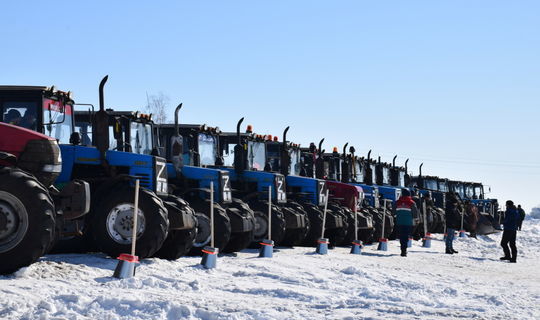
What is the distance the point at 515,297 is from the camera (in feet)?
38.7

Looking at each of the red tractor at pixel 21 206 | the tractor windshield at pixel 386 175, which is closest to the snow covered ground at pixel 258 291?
the red tractor at pixel 21 206

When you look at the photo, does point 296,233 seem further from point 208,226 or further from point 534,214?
point 534,214

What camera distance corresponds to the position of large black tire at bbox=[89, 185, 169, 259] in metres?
11.5

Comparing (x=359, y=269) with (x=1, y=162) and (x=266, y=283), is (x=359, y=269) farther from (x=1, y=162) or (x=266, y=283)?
(x=1, y=162)

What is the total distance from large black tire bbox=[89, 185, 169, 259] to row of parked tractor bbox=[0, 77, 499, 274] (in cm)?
1

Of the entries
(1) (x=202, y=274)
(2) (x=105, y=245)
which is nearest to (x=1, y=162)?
(2) (x=105, y=245)

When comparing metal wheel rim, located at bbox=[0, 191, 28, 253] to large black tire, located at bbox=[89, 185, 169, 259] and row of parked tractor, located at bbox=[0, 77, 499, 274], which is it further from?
large black tire, located at bbox=[89, 185, 169, 259]

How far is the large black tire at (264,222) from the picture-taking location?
55.8ft

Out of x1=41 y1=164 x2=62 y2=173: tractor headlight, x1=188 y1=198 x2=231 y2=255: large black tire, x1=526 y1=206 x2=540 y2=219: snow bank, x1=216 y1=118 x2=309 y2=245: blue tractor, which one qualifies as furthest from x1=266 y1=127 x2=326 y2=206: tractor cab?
x1=526 y1=206 x2=540 y2=219: snow bank

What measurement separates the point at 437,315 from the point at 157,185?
5.08 meters

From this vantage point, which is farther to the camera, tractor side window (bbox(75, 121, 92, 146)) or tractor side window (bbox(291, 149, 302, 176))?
tractor side window (bbox(291, 149, 302, 176))

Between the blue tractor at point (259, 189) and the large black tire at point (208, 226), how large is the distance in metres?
2.11

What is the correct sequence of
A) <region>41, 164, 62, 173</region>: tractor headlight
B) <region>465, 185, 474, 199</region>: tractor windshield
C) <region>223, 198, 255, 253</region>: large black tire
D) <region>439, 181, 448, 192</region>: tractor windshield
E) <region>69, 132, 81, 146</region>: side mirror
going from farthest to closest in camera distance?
<region>465, 185, 474, 199</region>: tractor windshield < <region>439, 181, 448, 192</region>: tractor windshield < <region>223, 198, 255, 253</region>: large black tire < <region>69, 132, 81, 146</region>: side mirror < <region>41, 164, 62, 173</region>: tractor headlight

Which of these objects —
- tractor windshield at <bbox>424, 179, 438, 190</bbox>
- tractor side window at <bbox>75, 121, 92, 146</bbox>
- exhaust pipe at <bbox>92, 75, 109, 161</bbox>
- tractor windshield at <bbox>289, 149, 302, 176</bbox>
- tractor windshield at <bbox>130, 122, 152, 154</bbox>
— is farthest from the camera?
tractor windshield at <bbox>424, 179, 438, 190</bbox>
